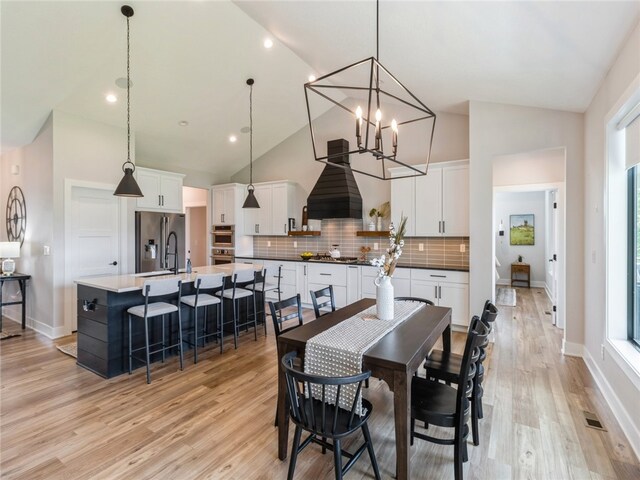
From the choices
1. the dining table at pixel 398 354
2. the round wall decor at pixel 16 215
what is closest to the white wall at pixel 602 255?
the dining table at pixel 398 354

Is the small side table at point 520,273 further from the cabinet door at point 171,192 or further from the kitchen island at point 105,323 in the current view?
the kitchen island at point 105,323

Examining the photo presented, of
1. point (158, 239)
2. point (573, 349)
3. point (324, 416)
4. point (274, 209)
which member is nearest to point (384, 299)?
point (324, 416)

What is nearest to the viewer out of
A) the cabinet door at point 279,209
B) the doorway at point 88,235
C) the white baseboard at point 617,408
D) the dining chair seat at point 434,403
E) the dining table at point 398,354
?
the dining table at point 398,354

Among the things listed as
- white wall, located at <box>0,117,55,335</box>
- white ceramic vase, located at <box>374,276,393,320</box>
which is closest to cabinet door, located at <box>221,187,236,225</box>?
white wall, located at <box>0,117,55,335</box>

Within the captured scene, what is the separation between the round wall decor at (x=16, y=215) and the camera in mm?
5079

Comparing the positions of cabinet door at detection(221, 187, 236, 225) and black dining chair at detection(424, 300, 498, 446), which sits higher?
cabinet door at detection(221, 187, 236, 225)

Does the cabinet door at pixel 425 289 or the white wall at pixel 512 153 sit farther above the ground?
the white wall at pixel 512 153

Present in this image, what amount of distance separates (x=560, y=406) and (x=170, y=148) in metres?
6.59

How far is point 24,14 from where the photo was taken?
122 inches

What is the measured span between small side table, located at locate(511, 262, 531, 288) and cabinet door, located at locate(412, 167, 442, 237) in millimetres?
4880

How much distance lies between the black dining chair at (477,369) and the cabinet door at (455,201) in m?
2.74

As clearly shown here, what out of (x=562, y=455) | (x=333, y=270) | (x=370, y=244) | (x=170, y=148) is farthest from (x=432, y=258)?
(x=170, y=148)

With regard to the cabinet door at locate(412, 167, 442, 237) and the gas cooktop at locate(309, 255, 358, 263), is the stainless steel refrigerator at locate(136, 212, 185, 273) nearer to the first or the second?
the gas cooktop at locate(309, 255, 358, 263)

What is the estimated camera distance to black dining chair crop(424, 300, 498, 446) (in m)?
2.10
